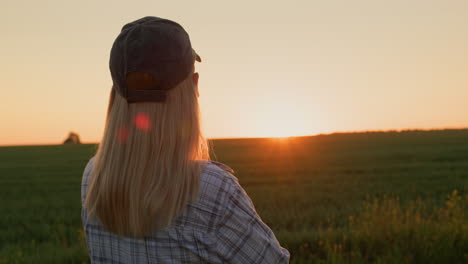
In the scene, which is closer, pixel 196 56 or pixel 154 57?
pixel 154 57

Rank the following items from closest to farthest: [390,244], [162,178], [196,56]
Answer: [162,178]
[196,56]
[390,244]

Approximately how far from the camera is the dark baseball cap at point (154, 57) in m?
1.39

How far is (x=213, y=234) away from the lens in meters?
1.32

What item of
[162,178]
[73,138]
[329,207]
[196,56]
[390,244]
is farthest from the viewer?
[73,138]

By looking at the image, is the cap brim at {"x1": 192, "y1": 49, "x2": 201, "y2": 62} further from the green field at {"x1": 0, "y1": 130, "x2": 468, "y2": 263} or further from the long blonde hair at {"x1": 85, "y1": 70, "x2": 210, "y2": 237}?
the green field at {"x1": 0, "y1": 130, "x2": 468, "y2": 263}

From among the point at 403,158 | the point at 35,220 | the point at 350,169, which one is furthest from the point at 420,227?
the point at 403,158

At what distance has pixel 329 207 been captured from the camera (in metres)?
9.20

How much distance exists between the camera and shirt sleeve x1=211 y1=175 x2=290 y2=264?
1.32 meters

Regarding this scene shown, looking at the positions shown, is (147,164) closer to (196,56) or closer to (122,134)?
(122,134)

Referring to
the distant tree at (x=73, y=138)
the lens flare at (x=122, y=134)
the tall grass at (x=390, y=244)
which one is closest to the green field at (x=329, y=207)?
the tall grass at (x=390, y=244)

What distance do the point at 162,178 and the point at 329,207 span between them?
8334mm

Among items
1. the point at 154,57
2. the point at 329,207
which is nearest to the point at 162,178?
the point at 154,57

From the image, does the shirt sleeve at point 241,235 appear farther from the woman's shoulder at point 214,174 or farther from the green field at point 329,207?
the green field at point 329,207

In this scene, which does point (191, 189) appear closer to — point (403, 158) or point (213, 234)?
point (213, 234)
